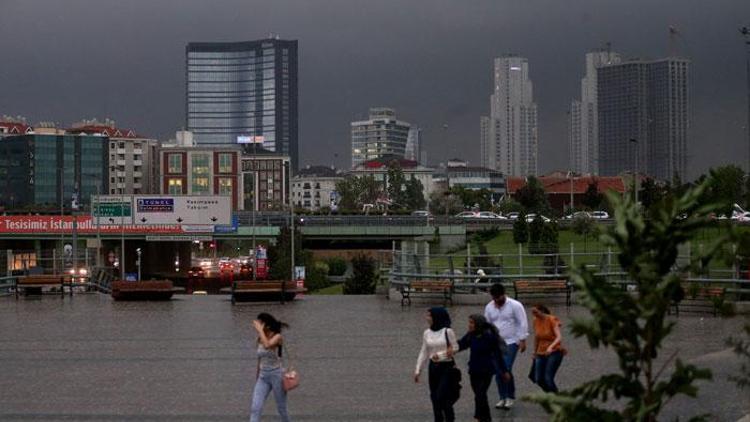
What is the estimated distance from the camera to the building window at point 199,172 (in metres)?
160

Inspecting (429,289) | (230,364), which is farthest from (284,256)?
(230,364)

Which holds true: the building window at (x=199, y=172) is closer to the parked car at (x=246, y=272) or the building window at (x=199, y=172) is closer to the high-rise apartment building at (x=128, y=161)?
the high-rise apartment building at (x=128, y=161)

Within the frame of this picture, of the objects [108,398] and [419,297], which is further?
[419,297]

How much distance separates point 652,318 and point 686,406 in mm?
9664

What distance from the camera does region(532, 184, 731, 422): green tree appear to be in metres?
5.92

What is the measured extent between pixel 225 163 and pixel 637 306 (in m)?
158

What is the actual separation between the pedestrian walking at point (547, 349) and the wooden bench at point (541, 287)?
1823 cm

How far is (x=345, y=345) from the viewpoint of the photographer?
A: 76.7 feet

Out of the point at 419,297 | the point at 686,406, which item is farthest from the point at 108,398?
A: the point at 419,297

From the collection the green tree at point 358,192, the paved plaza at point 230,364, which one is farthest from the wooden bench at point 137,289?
the green tree at point 358,192

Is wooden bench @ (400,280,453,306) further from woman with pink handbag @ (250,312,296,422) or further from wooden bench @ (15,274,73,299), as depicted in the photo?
woman with pink handbag @ (250,312,296,422)

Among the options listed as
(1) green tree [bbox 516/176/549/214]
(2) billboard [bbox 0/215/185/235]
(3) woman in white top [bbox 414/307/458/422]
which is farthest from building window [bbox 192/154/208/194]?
(3) woman in white top [bbox 414/307/458/422]

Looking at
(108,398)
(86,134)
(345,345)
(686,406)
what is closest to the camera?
(686,406)

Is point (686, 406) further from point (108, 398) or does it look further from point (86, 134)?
point (86, 134)
